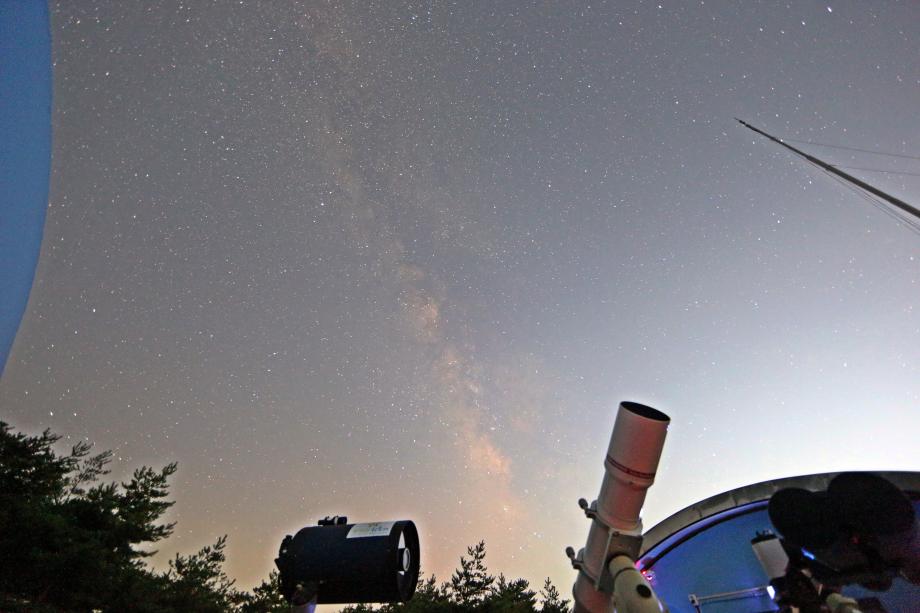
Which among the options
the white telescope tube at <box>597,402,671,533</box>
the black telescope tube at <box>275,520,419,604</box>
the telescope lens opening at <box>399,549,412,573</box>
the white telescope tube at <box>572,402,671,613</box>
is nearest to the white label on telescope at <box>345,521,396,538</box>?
the black telescope tube at <box>275,520,419,604</box>

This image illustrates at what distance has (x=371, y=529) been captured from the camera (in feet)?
12.2

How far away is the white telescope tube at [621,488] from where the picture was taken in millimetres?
2973

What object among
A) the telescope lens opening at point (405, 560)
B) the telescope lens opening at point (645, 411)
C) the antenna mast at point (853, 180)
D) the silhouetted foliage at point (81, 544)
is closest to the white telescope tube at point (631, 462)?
the telescope lens opening at point (645, 411)

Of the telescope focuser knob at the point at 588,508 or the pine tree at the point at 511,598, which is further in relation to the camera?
the pine tree at the point at 511,598

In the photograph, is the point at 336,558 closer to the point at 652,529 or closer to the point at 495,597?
the point at 652,529

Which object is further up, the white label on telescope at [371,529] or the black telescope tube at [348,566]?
the white label on telescope at [371,529]

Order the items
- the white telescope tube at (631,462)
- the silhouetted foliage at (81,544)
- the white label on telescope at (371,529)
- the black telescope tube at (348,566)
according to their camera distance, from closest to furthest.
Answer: the white telescope tube at (631,462)
the black telescope tube at (348,566)
the white label on telescope at (371,529)
the silhouetted foliage at (81,544)

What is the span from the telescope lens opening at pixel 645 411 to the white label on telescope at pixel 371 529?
6.75 feet

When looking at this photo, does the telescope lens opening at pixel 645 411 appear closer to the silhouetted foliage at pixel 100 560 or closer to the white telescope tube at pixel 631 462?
the white telescope tube at pixel 631 462

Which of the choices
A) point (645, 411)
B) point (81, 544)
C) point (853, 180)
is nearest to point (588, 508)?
point (645, 411)

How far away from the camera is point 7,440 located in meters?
16.8

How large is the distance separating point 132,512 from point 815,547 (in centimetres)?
2189

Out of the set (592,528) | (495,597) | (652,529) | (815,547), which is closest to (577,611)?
(592,528)

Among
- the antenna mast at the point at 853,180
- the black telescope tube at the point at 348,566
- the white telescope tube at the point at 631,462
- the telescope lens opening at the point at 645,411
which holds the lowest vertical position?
Result: the black telescope tube at the point at 348,566
